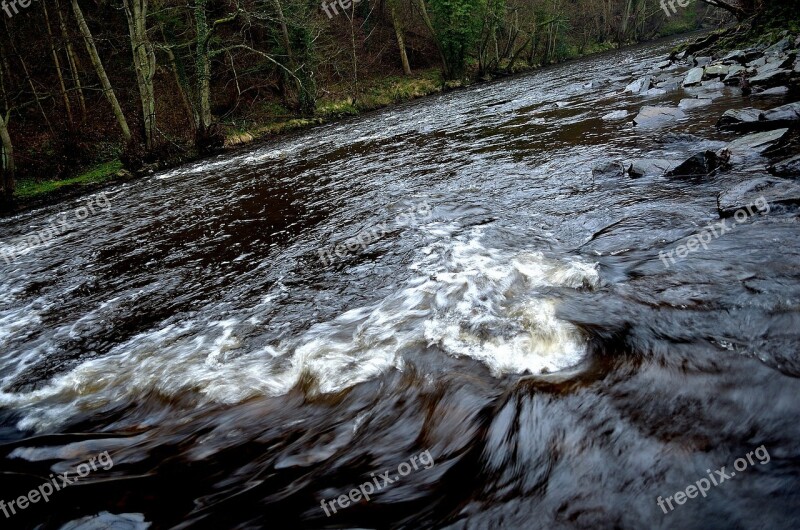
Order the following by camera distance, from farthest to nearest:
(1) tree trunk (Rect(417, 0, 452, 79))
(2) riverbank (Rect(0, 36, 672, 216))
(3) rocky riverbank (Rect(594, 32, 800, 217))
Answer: (1) tree trunk (Rect(417, 0, 452, 79))
(2) riverbank (Rect(0, 36, 672, 216))
(3) rocky riverbank (Rect(594, 32, 800, 217))

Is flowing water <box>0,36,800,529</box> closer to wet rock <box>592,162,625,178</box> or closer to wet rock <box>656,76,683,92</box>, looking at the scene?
wet rock <box>592,162,625,178</box>

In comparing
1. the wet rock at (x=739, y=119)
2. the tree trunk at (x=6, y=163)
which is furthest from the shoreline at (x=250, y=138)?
the wet rock at (x=739, y=119)

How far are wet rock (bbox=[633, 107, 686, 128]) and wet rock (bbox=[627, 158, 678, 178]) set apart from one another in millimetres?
2546

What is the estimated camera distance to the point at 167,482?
227 cm

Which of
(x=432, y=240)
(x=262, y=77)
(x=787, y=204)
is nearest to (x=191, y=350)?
(x=432, y=240)

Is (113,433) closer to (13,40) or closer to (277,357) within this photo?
(277,357)

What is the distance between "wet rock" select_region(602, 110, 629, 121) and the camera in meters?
8.63

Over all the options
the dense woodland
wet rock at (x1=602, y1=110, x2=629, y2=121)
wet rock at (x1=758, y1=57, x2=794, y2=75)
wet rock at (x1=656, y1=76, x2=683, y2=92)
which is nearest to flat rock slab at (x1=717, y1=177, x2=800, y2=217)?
wet rock at (x1=602, y1=110, x2=629, y2=121)

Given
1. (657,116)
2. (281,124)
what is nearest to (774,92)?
(657,116)

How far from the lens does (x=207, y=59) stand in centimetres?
1727

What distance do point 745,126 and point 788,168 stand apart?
2.30m

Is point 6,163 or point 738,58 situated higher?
point 6,163

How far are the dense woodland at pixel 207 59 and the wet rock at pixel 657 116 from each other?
409 inches

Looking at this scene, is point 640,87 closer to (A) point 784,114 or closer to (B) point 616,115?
(B) point 616,115
